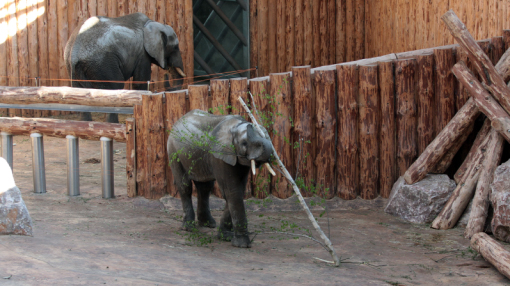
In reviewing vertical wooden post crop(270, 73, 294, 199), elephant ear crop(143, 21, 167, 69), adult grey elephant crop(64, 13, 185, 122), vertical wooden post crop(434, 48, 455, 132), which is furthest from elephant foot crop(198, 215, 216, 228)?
elephant ear crop(143, 21, 167, 69)

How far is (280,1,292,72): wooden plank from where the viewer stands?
40.0ft

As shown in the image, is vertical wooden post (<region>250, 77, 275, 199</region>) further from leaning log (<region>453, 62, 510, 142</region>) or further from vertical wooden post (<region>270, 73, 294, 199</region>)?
leaning log (<region>453, 62, 510, 142</region>)

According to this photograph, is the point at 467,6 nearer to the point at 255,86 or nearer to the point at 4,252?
the point at 255,86

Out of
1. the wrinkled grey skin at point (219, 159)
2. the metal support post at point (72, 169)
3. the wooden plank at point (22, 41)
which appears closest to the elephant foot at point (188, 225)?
the wrinkled grey skin at point (219, 159)

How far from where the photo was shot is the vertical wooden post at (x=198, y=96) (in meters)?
6.29

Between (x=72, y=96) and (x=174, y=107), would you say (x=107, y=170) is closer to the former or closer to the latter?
(x=174, y=107)

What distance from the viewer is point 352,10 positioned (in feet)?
41.0

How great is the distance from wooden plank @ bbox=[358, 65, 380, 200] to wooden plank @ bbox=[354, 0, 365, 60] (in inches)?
257

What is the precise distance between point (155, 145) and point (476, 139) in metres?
3.38

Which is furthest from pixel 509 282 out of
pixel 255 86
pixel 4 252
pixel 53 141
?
pixel 53 141

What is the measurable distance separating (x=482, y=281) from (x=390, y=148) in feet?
7.69

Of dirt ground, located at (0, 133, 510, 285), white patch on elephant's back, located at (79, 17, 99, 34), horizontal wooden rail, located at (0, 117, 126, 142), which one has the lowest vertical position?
dirt ground, located at (0, 133, 510, 285)

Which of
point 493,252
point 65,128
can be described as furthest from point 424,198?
point 65,128

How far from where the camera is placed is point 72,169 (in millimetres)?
6543
